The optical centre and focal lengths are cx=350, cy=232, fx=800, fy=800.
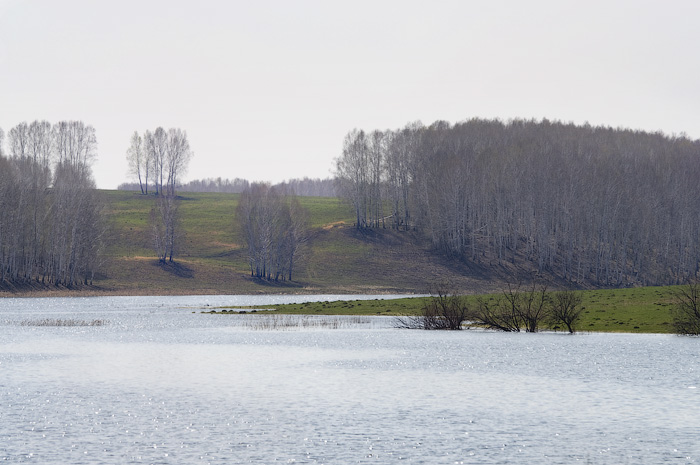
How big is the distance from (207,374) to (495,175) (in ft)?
367

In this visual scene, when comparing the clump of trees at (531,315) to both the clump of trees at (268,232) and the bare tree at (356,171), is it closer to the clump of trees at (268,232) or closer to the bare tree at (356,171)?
the clump of trees at (268,232)

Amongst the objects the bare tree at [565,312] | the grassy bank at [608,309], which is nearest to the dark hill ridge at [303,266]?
the grassy bank at [608,309]

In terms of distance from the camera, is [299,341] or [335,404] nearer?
[335,404]

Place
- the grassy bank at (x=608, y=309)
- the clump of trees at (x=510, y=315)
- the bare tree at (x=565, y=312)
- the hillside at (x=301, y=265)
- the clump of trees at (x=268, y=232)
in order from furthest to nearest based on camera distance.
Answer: the clump of trees at (x=268, y=232), the hillside at (x=301, y=265), the grassy bank at (x=608, y=309), the clump of trees at (x=510, y=315), the bare tree at (x=565, y=312)

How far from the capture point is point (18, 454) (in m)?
21.9

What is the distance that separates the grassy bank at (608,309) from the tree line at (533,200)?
183 feet

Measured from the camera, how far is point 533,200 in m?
142

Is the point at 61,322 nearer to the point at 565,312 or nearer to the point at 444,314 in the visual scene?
the point at 444,314

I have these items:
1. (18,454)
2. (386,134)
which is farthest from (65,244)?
(18,454)

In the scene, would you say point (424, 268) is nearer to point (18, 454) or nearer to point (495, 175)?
point (495, 175)

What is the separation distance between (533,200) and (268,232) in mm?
47231

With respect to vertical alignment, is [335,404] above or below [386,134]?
below

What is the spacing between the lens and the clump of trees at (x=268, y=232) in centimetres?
13600

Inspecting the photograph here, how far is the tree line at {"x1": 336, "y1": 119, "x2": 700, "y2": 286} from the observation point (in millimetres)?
140625
